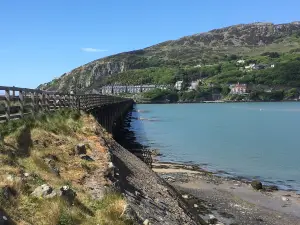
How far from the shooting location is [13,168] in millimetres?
8969

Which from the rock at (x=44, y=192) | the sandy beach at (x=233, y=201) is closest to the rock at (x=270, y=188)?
the sandy beach at (x=233, y=201)

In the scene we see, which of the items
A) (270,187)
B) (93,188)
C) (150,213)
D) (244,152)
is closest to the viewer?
(93,188)

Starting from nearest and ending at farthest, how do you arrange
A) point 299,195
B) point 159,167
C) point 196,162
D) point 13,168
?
point 13,168
point 299,195
point 159,167
point 196,162

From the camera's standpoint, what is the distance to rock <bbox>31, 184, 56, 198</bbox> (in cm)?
796

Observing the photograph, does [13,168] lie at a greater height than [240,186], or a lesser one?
greater

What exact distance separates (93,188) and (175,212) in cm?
363

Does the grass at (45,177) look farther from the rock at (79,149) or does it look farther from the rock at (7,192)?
the rock at (79,149)

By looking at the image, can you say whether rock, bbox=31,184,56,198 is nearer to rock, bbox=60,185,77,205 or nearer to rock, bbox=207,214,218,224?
rock, bbox=60,185,77,205

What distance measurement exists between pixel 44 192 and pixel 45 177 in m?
1.37

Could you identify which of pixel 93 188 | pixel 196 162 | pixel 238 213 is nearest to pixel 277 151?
pixel 196 162

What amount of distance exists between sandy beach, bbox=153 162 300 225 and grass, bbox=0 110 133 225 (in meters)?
7.87

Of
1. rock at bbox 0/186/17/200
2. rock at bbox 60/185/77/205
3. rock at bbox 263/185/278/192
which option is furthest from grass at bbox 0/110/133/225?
rock at bbox 263/185/278/192

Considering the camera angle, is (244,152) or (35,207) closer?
(35,207)

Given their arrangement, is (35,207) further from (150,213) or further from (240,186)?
(240,186)
